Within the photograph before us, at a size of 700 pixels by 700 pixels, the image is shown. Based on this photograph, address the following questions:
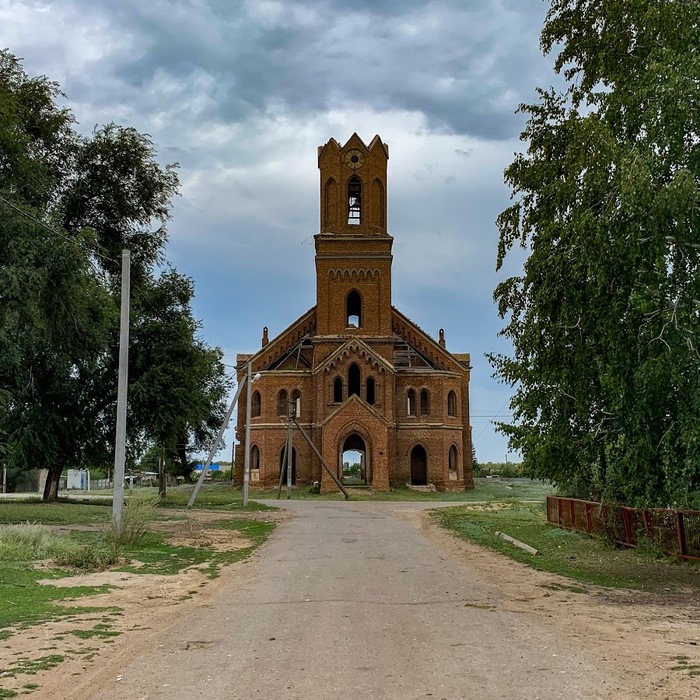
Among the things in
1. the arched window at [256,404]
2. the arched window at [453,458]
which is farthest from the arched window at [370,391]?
the arched window at [256,404]

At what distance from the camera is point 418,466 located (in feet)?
161

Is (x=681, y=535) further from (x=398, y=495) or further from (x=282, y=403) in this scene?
(x=282, y=403)

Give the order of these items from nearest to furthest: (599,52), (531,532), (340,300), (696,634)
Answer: (696,634)
(599,52)
(531,532)
(340,300)

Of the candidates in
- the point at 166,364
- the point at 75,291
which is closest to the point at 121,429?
the point at 75,291

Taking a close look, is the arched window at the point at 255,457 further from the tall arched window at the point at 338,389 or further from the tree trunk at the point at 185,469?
the tree trunk at the point at 185,469

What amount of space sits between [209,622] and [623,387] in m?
6.47

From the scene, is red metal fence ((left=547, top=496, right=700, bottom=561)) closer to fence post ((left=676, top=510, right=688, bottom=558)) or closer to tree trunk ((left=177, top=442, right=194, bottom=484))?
fence post ((left=676, top=510, right=688, bottom=558))

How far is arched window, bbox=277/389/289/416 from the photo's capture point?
4772 centimetres

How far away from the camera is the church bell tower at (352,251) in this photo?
48.6 m

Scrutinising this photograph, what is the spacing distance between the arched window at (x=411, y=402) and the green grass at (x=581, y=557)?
2205cm

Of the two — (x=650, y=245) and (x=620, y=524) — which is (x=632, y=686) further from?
(x=620, y=524)

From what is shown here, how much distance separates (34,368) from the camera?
31.4m

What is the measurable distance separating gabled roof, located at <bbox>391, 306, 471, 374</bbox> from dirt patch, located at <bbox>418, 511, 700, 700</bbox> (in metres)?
35.8

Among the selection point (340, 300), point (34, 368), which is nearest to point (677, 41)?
point (34, 368)
